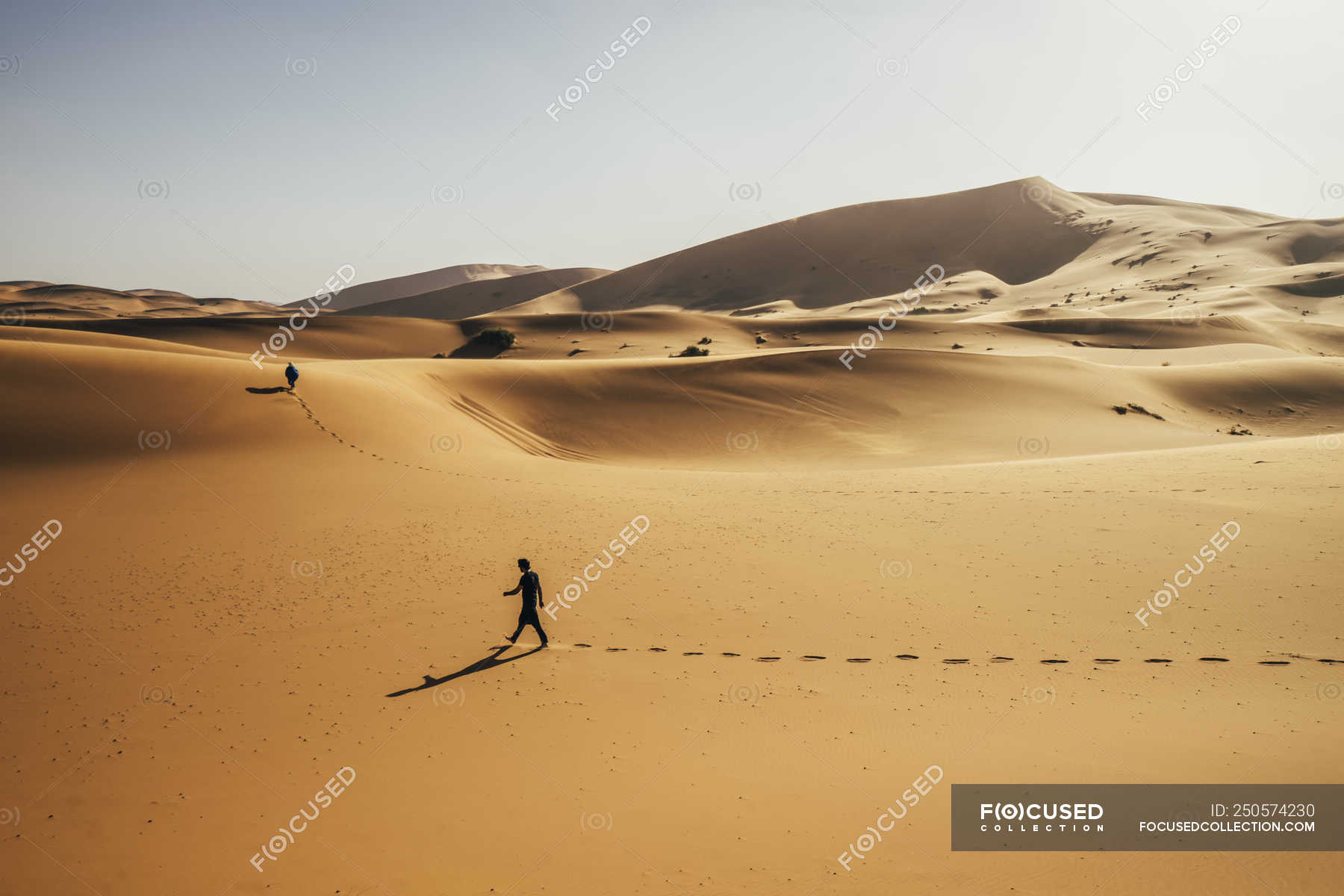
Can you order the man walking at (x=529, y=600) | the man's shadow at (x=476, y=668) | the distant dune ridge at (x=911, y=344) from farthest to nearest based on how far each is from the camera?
the distant dune ridge at (x=911, y=344) < the man walking at (x=529, y=600) < the man's shadow at (x=476, y=668)

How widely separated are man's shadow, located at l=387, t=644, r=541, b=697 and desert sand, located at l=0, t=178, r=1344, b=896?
0.06 m

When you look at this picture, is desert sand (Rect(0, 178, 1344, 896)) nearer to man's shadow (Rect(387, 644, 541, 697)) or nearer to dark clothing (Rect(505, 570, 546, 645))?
man's shadow (Rect(387, 644, 541, 697))

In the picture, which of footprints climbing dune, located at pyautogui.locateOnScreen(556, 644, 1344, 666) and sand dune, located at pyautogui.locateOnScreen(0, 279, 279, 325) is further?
sand dune, located at pyautogui.locateOnScreen(0, 279, 279, 325)

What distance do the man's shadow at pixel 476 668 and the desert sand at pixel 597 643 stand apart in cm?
6

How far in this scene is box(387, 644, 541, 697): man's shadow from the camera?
7219mm

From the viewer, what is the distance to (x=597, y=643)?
27.8 ft

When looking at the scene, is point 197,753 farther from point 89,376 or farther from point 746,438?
point 746,438

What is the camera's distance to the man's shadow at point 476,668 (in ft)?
23.7

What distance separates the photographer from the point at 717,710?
6.91 m

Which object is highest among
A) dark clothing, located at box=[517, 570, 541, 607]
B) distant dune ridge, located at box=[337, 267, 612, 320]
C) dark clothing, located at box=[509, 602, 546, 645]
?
distant dune ridge, located at box=[337, 267, 612, 320]

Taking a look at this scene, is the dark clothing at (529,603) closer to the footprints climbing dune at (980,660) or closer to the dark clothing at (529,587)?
the dark clothing at (529,587)

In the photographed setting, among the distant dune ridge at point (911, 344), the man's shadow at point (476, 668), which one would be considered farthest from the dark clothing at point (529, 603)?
the distant dune ridge at point (911, 344)

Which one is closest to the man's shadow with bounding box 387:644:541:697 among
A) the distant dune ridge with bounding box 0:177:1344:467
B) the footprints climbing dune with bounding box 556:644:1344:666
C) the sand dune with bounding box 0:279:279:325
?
the footprints climbing dune with bounding box 556:644:1344:666

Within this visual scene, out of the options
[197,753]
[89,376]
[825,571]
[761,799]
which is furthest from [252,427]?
[761,799]
